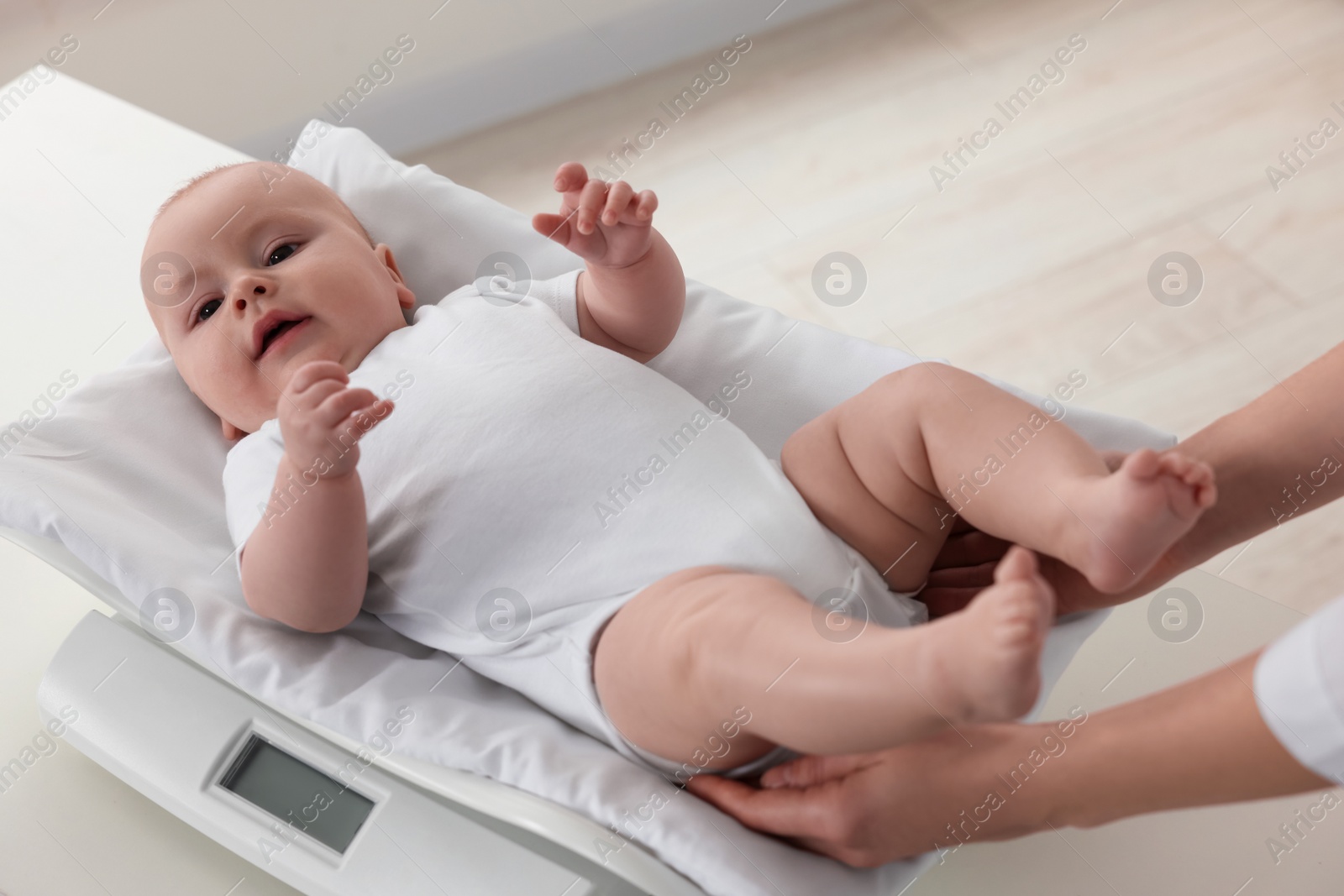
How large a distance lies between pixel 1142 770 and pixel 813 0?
2017 mm

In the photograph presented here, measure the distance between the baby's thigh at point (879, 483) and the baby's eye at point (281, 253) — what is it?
0.51 m

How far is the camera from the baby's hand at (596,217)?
908 millimetres

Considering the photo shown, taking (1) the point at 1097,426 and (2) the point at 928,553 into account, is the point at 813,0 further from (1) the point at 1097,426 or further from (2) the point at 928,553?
(2) the point at 928,553

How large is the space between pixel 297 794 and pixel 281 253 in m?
0.49

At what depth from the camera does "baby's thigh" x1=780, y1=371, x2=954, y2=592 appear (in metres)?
0.82

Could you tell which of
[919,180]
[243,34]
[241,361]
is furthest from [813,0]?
[241,361]

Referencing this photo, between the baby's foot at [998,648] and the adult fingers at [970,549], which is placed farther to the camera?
the adult fingers at [970,549]

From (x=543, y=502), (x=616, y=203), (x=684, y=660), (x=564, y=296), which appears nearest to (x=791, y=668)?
(x=684, y=660)

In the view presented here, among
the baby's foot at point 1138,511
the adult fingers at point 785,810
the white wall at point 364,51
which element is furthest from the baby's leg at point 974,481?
the white wall at point 364,51

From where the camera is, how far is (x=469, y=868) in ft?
2.54

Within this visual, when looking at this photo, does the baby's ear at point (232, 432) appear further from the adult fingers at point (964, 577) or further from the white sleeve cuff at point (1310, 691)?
the white sleeve cuff at point (1310, 691)

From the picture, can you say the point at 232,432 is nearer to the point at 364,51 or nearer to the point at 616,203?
the point at 616,203

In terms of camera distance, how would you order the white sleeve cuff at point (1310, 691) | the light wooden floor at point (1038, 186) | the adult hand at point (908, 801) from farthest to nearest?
the light wooden floor at point (1038, 186)
the adult hand at point (908, 801)
the white sleeve cuff at point (1310, 691)

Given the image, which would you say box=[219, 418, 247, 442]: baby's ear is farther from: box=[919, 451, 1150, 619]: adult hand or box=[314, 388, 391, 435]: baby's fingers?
box=[919, 451, 1150, 619]: adult hand
